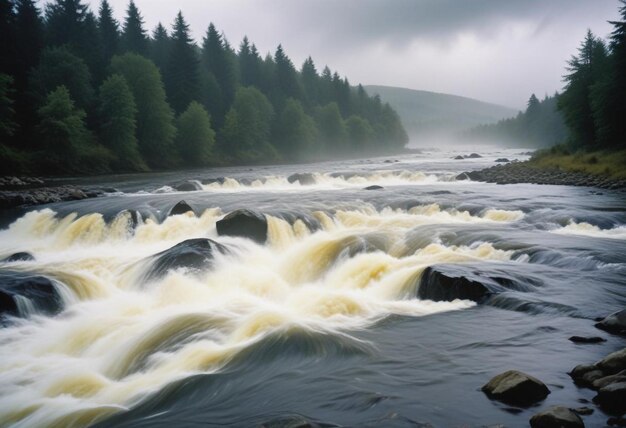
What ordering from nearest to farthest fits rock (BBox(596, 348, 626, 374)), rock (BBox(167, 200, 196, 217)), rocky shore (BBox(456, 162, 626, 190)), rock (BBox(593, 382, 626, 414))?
rock (BBox(593, 382, 626, 414))
rock (BBox(596, 348, 626, 374))
rock (BBox(167, 200, 196, 217))
rocky shore (BBox(456, 162, 626, 190))

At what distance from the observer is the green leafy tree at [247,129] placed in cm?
6756

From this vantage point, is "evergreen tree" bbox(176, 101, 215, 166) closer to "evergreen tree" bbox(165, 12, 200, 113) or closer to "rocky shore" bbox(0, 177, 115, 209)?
"evergreen tree" bbox(165, 12, 200, 113)

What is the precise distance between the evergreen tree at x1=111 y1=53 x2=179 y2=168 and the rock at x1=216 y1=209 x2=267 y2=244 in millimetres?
38611

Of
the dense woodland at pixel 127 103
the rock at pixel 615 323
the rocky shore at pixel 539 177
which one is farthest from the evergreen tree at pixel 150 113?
the rock at pixel 615 323

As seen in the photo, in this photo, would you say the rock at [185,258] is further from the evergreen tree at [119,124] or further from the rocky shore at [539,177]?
the evergreen tree at [119,124]

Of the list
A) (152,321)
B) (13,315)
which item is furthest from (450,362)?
(13,315)

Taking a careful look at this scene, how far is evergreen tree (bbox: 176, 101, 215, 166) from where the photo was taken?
56.9 metres

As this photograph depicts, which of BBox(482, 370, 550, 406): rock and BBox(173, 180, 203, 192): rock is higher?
BBox(173, 180, 203, 192): rock

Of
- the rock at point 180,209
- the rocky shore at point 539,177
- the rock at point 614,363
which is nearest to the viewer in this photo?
the rock at point 614,363

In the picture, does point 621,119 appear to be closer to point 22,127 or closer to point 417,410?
point 417,410

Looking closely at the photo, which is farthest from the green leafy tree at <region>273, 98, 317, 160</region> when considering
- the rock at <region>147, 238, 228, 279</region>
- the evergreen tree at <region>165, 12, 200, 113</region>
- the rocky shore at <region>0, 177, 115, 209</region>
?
the rock at <region>147, 238, 228, 279</region>

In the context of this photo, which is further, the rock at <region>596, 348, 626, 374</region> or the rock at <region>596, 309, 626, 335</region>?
the rock at <region>596, 309, 626, 335</region>

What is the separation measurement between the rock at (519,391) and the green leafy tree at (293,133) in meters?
Result: 76.2

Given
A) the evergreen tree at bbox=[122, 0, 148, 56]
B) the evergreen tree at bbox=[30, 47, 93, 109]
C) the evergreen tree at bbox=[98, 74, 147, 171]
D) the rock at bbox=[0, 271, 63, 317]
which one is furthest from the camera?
the evergreen tree at bbox=[122, 0, 148, 56]
